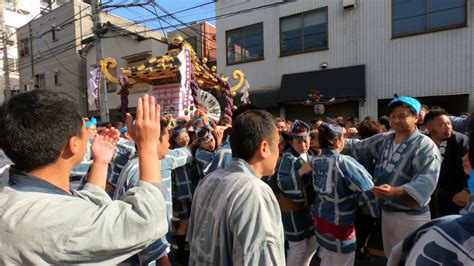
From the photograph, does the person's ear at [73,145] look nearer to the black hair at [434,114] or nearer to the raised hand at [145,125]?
the raised hand at [145,125]

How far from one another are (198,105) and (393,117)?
3.00 meters

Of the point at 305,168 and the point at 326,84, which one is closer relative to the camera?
the point at 305,168

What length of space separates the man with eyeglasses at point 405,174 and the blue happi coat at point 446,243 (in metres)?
1.49

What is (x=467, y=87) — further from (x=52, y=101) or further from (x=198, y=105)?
(x=52, y=101)

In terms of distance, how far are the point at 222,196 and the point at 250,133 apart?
1.17 ft

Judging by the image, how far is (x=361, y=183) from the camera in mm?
2604

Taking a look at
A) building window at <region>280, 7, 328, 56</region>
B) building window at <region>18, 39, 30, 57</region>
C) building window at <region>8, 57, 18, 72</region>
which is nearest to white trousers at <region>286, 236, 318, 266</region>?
building window at <region>280, 7, 328, 56</region>

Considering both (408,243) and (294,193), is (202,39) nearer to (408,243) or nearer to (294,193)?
(294,193)

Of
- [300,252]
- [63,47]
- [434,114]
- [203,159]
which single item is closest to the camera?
[300,252]

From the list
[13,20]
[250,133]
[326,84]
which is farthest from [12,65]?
[250,133]

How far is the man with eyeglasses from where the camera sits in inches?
99.9

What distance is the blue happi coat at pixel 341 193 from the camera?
264cm

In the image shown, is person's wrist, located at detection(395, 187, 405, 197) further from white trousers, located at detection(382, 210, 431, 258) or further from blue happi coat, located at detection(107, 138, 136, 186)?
blue happi coat, located at detection(107, 138, 136, 186)

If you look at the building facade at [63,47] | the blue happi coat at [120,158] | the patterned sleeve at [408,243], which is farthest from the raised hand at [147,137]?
the building facade at [63,47]
